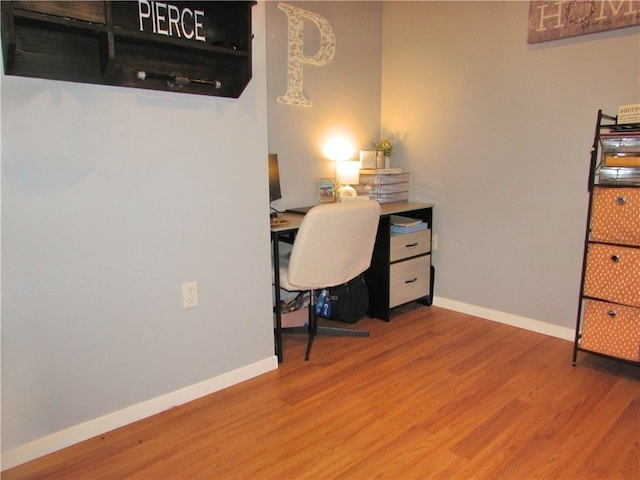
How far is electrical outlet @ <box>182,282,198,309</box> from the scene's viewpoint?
2.02m

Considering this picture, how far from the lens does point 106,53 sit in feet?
5.30

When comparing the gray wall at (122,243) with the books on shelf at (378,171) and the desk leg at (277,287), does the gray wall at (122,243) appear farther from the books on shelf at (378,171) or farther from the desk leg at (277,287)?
the books on shelf at (378,171)

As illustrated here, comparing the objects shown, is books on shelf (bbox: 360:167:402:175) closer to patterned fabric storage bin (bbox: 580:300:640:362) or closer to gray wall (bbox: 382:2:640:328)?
gray wall (bbox: 382:2:640:328)

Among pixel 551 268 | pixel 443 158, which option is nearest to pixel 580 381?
pixel 551 268

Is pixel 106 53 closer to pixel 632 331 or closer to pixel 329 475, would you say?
pixel 329 475

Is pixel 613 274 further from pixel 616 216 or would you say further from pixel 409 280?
pixel 409 280

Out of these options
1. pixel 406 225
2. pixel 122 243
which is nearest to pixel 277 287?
pixel 122 243

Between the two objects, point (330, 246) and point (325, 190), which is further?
point (325, 190)

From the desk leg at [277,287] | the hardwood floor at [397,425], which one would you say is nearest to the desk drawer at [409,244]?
the hardwood floor at [397,425]

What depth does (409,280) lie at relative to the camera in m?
3.17

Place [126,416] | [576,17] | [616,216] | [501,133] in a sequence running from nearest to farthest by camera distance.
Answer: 1. [126,416]
2. [616,216]
3. [576,17]
4. [501,133]

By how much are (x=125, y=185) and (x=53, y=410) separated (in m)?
0.87

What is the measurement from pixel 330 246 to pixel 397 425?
34.9 inches

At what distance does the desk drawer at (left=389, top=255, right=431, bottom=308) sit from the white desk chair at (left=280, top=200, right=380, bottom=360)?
1.67ft
